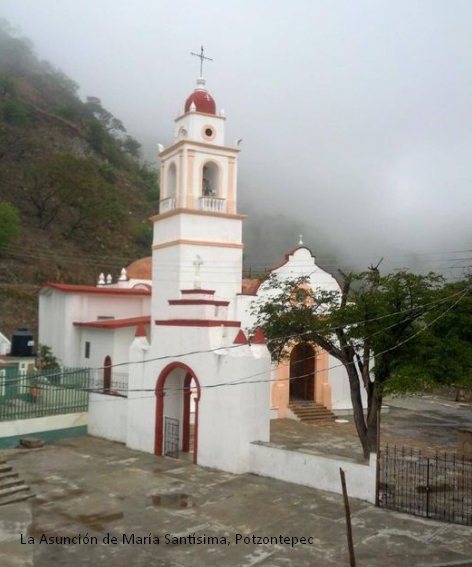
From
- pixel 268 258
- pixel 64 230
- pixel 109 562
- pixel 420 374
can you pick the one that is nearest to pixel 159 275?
pixel 420 374

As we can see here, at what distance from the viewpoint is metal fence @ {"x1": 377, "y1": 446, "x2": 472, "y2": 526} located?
A: 11.5 metres

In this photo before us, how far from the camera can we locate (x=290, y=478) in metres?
13.5

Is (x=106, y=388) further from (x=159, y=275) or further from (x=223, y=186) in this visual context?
(x=223, y=186)

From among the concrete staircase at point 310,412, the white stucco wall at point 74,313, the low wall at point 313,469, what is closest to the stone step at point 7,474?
the low wall at point 313,469

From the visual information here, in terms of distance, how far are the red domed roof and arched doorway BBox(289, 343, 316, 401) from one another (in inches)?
402

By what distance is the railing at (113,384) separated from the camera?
1839 centimetres

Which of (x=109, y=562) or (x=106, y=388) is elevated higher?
(x=106, y=388)

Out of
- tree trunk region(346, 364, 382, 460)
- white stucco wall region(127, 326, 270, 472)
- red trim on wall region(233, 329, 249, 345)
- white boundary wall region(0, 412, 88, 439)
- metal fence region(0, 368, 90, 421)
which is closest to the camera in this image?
tree trunk region(346, 364, 382, 460)

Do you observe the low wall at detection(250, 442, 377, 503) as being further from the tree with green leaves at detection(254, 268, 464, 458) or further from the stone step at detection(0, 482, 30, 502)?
the stone step at detection(0, 482, 30, 502)

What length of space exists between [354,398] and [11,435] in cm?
1006

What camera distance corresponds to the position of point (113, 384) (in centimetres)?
1966

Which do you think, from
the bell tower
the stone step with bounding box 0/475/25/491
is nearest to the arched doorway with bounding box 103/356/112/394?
the bell tower

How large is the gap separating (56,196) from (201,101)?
25.2m

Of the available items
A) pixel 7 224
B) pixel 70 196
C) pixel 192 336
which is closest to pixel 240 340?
pixel 192 336
